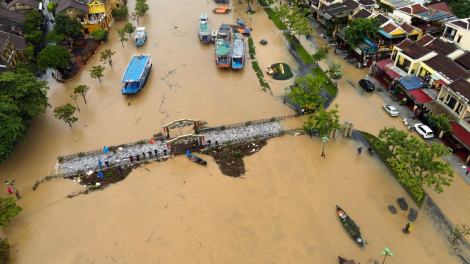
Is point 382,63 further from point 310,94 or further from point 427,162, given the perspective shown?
point 427,162

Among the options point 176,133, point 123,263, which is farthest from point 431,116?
point 123,263

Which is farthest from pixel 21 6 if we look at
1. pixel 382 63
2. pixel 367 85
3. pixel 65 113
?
pixel 382 63

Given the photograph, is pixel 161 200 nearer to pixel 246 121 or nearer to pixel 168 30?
pixel 246 121

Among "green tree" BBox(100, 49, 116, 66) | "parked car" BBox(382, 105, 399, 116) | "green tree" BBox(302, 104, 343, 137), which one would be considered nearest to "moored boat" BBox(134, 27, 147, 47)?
"green tree" BBox(100, 49, 116, 66)

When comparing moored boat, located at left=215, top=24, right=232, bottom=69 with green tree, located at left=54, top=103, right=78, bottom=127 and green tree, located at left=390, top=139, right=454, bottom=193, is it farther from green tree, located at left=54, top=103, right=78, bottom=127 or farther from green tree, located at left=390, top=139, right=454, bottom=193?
green tree, located at left=390, top=139, right=454, bottom=193

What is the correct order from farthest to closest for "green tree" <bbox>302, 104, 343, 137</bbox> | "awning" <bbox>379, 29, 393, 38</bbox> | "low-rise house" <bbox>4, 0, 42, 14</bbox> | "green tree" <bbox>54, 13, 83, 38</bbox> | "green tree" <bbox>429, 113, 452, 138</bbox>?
"low-rise house" <bbox>4, 0, 42, 14</bbox> → "green tree" <bbox>54, 13, 83, 38</bbox> → "awning" <bbox>379, 29, 393, 38</bbox> → "green tree" <bbox>302, 104, 343, 137</bbox> → "green tree" <bbox>429, 113, 452, 138</bbox>

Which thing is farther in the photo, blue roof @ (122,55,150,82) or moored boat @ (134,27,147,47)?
moored boat @ (134,27,147,47)

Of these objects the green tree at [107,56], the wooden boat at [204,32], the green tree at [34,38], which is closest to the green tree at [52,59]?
the green tree at [107,56]
